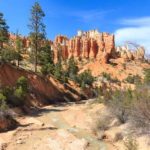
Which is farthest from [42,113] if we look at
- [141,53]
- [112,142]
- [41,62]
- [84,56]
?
[141,53]

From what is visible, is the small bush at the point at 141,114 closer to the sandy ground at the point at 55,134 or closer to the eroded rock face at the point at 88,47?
the sandy ground at the point at 55,134

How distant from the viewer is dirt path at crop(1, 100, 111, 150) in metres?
25.8

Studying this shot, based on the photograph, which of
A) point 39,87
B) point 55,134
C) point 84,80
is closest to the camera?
point 55,134

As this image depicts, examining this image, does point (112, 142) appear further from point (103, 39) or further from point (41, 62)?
point (103, 39)

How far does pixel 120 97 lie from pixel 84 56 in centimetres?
9227

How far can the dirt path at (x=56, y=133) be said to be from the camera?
25.8 m

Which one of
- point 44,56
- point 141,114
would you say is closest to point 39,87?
point 44,56

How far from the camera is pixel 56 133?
95.4 ft

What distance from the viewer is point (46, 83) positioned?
56.1 meters

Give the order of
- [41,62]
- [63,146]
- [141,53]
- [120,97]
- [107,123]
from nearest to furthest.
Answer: [63,146] → [107,123] → [120,97] → [41,62] → [141,53]

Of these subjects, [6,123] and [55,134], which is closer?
[55,134]

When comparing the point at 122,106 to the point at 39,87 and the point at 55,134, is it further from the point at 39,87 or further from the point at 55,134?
the point at 39,87

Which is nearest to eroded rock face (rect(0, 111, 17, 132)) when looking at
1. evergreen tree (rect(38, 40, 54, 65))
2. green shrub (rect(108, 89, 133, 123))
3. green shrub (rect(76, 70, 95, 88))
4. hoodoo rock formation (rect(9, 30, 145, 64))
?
green shrub (rect(108, 89, 133, 123))

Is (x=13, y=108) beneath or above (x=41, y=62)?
beneath
